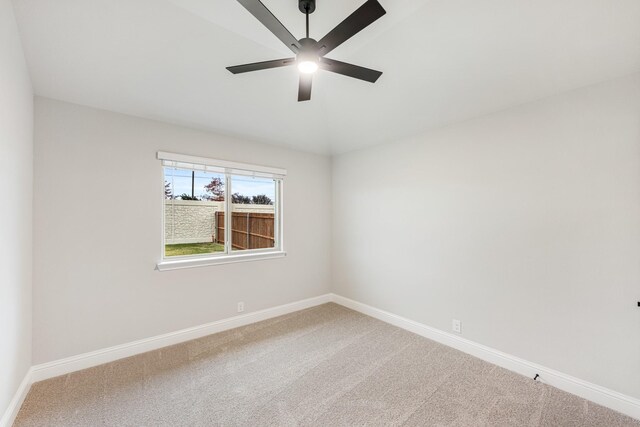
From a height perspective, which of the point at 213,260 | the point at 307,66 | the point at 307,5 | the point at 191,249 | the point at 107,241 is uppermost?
the point at 307,5

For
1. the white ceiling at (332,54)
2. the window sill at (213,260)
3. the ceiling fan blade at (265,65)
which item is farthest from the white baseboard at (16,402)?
the ceiling fan blade at (265,65)

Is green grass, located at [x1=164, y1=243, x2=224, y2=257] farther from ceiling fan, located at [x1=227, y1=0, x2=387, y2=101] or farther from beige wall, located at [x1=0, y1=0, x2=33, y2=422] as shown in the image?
ceiling fan, located at [x1=227, y1=0, x2=387, y2=101]

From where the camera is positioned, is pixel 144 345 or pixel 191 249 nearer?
pixel 144 345

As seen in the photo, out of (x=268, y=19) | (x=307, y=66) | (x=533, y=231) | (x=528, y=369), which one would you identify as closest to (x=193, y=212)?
(x=307, y=66)

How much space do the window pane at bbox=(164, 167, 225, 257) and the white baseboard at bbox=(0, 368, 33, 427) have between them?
1.33m

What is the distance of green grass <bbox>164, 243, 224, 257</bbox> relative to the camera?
2936mm

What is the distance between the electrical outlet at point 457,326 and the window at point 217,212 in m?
2.20

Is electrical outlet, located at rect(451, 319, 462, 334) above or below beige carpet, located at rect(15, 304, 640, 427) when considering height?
above

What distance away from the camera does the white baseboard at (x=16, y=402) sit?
164 centimetres

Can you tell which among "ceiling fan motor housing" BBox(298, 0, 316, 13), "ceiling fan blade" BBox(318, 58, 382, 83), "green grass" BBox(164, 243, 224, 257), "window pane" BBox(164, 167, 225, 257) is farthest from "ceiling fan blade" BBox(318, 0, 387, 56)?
"green grass" BBox(164, 243, 224, 257)

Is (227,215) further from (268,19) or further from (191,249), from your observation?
(268,19)

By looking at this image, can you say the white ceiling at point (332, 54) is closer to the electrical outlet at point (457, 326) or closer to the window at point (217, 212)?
the window at point (217, 212)

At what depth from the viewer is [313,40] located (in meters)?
1.59

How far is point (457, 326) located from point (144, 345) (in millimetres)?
3151
